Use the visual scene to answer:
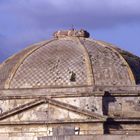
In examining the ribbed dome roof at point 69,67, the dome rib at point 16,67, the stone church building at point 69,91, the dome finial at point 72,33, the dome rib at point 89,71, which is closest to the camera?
the stone church building at point 69,91

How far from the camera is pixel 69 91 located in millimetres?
45344

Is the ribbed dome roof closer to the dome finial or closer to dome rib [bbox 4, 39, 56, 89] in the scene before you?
dome rib [bbox 4, 39, 56, 89]

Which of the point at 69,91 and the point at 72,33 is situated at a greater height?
the point at 72,33

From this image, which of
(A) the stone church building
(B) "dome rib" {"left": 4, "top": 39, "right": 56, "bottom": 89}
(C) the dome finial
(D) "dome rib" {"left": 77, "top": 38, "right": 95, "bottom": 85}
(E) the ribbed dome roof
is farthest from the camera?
(C) the dome finial

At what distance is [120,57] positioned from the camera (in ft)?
157

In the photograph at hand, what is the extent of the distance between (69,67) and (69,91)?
170cm

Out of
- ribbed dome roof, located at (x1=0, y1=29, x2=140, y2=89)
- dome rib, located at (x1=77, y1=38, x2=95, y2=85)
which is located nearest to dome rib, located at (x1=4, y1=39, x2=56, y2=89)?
ribbed dome roof, located at (x1=0, y1=29, x2=140, y2=89)

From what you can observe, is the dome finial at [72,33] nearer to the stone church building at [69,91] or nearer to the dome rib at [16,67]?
the stone church building at [69,91]

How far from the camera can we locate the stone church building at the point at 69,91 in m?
44.4

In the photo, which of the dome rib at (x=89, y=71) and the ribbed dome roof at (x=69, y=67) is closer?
the dome rib at (x=89, y=71)

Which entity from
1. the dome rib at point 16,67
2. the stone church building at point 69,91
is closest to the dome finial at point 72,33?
the stone church building at point 69,91

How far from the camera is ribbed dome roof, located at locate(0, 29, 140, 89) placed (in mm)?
46312

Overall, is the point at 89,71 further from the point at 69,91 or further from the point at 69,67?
the point at 69,91

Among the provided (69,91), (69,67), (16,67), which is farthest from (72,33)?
(69,91)
